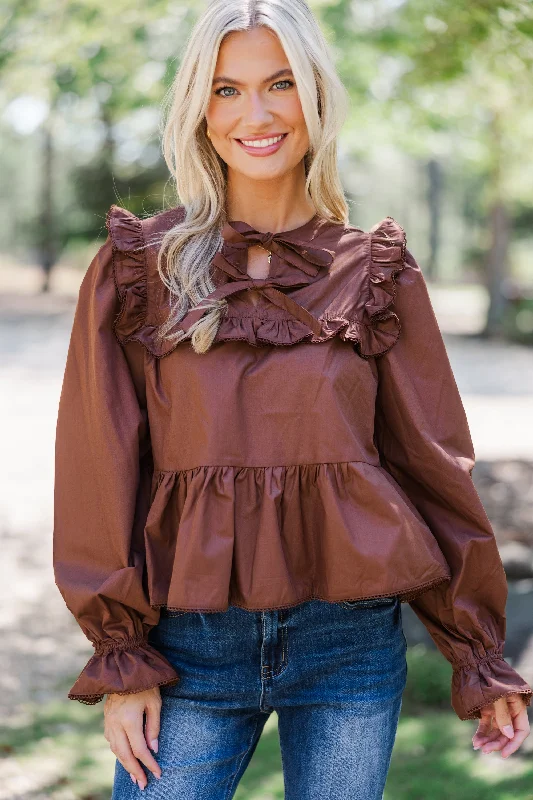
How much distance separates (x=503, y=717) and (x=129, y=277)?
1251 mm

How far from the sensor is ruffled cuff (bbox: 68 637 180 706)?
6.23ft

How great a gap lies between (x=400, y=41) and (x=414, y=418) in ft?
18.2

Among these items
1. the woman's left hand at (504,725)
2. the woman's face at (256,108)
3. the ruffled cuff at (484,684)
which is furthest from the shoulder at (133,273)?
the woman's left hand at (504,725)

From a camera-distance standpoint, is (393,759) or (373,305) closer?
(373,305)

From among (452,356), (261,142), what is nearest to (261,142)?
(261,142)

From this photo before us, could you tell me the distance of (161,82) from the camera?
7.77 m

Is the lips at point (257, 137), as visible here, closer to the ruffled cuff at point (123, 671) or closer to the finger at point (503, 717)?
the ruffled cuff at point (123, 671)

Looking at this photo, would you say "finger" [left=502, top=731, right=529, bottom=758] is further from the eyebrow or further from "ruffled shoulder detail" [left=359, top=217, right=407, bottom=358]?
the eyebrow

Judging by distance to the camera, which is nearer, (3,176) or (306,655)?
(306,655)

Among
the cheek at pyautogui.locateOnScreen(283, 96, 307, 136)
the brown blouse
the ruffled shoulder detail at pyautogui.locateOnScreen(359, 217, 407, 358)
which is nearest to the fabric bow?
the brown blouse

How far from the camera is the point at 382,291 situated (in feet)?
7.13

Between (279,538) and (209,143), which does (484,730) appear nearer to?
(279,538)

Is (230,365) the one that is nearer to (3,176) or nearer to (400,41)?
(400,41)

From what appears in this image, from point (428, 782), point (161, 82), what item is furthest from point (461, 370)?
point (428, 782)
